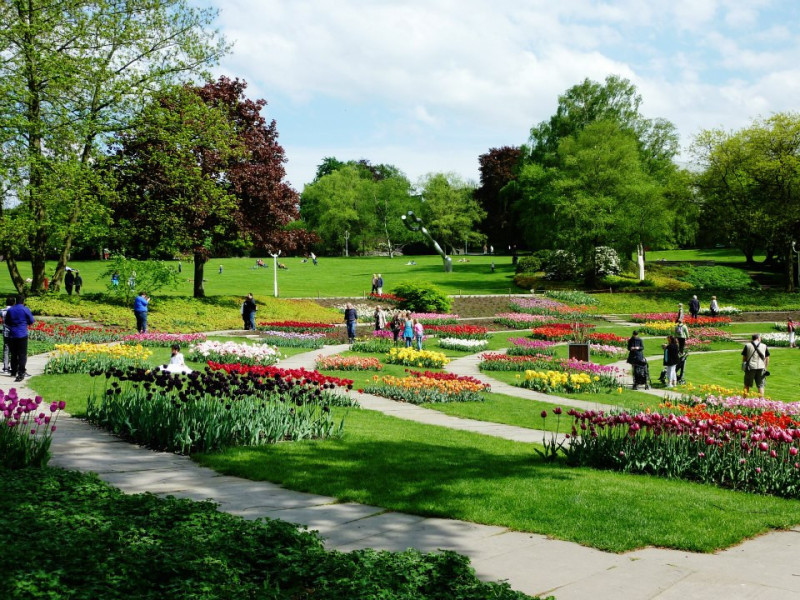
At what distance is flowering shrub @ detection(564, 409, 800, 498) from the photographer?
24.7 feet

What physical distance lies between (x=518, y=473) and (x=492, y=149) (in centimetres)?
7550

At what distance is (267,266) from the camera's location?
63.7m

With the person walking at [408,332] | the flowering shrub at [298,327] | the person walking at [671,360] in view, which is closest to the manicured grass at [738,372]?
the person walking at [671,360]

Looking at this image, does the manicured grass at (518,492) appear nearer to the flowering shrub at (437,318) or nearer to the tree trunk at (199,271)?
the flowering shrub at (437,318)

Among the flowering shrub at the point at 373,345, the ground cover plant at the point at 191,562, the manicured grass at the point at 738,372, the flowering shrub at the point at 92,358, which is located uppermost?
the ground cover plant at the point at 191,562

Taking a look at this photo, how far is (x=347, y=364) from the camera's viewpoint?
59.4ft

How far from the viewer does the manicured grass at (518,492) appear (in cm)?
566

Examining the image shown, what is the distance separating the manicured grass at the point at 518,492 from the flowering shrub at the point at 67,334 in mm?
13508

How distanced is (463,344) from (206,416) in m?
16.5

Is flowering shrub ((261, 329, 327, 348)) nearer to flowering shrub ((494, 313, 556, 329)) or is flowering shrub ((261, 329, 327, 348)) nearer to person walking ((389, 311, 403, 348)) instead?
person walking ((389, 311, 403, 348))

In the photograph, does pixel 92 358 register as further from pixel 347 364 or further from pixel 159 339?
pixel 347 364

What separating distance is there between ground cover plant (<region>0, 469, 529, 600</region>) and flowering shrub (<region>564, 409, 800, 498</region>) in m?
4.48

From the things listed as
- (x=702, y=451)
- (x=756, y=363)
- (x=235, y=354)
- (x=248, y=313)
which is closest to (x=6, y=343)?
(x=235, y=354)

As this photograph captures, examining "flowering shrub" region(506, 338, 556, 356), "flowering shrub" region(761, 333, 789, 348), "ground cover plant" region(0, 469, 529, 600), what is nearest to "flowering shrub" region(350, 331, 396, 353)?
"flowering shrub" region(506, 338, 556, 356)
